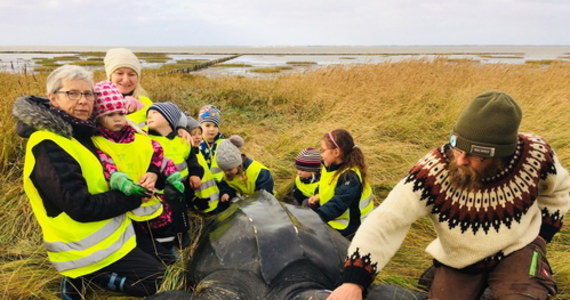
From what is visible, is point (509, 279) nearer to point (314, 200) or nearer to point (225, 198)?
point (314, 200)

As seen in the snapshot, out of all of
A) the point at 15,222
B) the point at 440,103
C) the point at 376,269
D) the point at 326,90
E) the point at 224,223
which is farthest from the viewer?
the point at 326,90

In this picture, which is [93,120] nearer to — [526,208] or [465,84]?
[526,208]

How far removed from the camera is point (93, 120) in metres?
2.06

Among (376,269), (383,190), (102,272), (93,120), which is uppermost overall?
(93,120)

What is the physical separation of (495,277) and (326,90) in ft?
23.1

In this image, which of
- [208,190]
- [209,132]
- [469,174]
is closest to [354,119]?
[209,132]

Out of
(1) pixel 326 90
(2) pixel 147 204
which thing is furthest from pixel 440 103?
(2) pixel 147 204

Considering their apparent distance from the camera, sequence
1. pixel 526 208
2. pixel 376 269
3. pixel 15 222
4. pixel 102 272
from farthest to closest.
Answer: pixel 15 222 → pixel 102 272 → pixel 526 208 → pixel 376 269

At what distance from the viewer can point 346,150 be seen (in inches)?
120

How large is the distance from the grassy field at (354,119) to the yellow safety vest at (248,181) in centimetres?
53

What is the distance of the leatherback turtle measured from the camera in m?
1.93

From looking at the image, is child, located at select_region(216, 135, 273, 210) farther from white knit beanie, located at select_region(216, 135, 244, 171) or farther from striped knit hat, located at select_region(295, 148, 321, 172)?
striped knit hat, located at select_region(295, 148, 321, 172)

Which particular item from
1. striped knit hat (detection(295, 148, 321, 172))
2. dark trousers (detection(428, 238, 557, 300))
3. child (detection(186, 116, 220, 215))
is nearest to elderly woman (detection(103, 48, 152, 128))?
child (detection(186, 116, 220, 215))

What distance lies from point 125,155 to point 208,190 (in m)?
1.12
